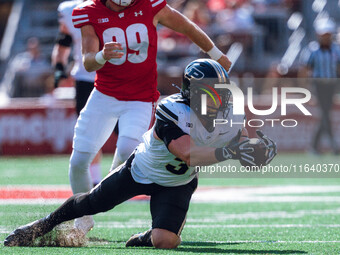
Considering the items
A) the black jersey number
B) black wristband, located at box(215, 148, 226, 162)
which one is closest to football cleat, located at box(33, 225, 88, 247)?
the black jersey number

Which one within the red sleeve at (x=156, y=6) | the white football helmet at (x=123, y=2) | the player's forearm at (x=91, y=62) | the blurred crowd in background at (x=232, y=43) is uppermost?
the white football helmet at (x=123, y=2)

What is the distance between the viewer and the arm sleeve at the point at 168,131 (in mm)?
4168

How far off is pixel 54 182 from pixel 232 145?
219 inches

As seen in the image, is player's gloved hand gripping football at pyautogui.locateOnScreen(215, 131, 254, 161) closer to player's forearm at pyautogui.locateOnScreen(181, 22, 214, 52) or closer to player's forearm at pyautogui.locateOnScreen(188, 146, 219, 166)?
player's forearm at pyautogui.locateOnScreen(188, 146, 219, 166)

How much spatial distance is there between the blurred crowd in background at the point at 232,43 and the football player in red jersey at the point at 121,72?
816 centimetres

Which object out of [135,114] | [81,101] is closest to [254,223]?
[135,114]

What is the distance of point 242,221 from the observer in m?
5.89

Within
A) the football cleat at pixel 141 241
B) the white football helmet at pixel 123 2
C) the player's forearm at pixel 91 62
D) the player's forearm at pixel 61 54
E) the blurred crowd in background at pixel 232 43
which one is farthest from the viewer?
the blurred crowd in background at pixel 232 43

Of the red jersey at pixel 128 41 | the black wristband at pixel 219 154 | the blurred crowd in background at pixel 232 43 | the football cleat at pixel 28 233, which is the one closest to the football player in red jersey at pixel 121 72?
the red jersey at pixel 128 41

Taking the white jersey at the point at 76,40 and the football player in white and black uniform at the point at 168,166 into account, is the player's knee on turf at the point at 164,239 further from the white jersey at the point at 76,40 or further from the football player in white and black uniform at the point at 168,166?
the white jersey at the point at 76,40

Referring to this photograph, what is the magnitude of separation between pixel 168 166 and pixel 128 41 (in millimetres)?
1139

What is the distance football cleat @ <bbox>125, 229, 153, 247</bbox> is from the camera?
4559 millimetres

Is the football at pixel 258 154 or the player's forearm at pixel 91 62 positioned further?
the player's forearm at pixel 91 62

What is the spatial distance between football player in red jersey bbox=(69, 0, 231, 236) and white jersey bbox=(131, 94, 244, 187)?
2.11ft
